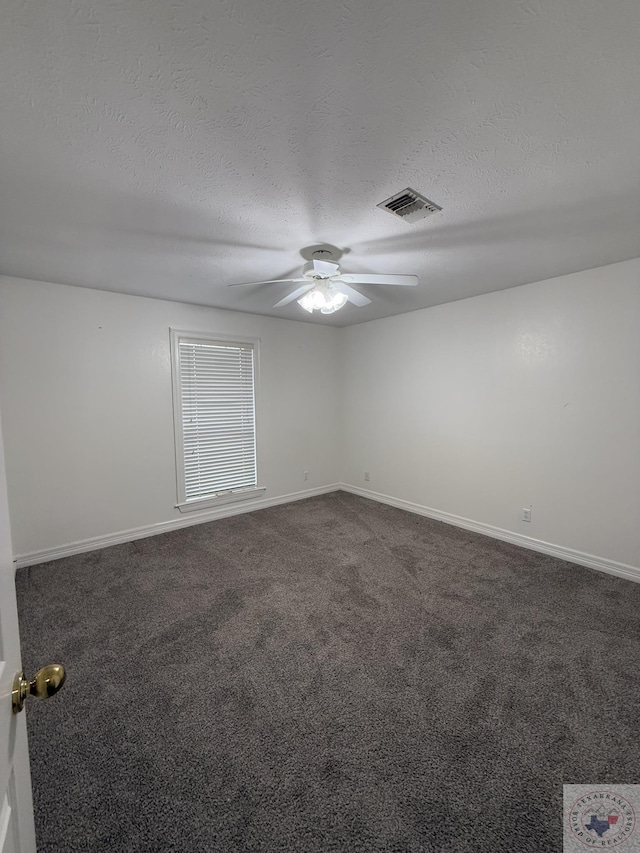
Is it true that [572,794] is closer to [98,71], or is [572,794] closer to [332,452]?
[98,71]

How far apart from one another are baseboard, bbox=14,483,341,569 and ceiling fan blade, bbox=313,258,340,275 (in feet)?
9.77

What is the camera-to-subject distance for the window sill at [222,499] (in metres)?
3.98

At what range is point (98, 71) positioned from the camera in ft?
3.67

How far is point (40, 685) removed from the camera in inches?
26.7

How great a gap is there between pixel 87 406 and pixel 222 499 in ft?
5.58

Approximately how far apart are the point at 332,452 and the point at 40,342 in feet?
11.7

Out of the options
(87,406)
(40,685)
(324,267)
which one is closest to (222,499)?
(87,406)

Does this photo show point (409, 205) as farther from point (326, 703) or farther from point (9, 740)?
point (326, 703)

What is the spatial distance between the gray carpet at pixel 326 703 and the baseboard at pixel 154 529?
0.46ft

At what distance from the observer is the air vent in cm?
183

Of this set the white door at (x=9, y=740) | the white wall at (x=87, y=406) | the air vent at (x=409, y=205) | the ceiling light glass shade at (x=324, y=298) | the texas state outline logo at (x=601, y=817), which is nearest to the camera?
the white door at (x=9, y=740)

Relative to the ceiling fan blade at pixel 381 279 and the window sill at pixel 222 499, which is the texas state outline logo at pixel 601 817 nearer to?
the ceiling fan blade at pixel 381 279

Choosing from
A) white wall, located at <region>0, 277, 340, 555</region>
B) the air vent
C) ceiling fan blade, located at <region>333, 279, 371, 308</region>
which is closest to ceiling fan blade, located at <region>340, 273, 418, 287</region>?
ceiling fan blade, located at <region>333, 279, 371, 308</region>

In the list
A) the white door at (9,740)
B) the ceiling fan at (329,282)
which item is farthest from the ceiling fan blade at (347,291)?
the white door at (9,740)
